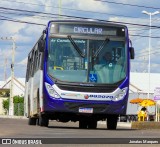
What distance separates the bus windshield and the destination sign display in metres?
0.26

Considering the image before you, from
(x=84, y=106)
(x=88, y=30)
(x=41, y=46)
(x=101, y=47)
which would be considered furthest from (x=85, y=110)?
(x=88, y=30)

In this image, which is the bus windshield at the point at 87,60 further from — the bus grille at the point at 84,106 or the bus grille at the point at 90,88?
the bus grille at the point at 84,106

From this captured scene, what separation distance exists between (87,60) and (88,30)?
116cm

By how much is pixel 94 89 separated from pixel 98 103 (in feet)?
1.72

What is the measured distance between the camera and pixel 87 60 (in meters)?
21.8

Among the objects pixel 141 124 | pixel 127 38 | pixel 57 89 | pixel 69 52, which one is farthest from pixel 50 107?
pixel 141 124

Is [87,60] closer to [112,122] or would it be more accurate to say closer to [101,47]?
[101,47]

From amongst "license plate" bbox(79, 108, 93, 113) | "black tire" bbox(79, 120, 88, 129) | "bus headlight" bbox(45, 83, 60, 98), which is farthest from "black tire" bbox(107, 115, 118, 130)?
"bus headlight" bbox(45, 83, 60, 98)

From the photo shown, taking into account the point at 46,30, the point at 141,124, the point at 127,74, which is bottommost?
→ the point at 141,124

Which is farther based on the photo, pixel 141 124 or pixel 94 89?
pixel 141 124

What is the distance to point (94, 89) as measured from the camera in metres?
21.8

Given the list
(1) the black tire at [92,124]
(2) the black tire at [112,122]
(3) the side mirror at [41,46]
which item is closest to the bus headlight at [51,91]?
(3) the side mirror at [41,46]

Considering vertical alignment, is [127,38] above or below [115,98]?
above

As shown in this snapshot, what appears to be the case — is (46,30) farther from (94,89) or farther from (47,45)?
(94,89)
